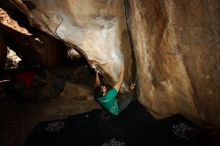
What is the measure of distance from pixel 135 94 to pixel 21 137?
9.73ft

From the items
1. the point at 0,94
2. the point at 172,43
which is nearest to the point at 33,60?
the point at 0,94

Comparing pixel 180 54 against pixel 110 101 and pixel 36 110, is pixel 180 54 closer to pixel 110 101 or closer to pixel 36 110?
pixel 110 101

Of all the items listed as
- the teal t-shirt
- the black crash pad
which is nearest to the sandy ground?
the black crash pad

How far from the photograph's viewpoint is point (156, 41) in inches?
195

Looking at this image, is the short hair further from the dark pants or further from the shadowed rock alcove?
the dark pants

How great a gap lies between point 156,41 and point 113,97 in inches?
62.2

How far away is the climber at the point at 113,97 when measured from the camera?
219 inches

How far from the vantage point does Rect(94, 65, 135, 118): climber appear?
5.56 metres

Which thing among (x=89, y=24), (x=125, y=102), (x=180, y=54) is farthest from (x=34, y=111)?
(x=180, y=54)

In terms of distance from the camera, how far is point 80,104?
7062 mm

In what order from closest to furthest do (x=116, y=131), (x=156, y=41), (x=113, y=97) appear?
1. (x=156, y=41)
2. (x=113, y=97)
3. (x=116, y=131)

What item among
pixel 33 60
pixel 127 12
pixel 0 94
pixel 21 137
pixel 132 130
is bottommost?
pixel 132 130

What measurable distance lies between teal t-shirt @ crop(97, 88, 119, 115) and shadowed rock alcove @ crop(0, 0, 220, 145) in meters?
0.38

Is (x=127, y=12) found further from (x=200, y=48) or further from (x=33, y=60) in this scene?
(x=33, y=60)
